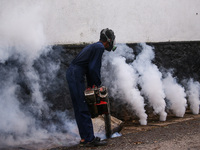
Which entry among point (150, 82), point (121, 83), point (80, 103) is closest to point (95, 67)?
point (80, 103)

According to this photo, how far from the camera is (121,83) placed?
6465 mm

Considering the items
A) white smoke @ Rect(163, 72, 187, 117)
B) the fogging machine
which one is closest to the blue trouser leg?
the fogging machine

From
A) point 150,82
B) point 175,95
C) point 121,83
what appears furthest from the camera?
point 175,95

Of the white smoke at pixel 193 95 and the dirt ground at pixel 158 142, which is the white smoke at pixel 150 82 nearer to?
the white smoke at pixel 193 95

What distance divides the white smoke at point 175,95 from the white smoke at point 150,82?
428 mm

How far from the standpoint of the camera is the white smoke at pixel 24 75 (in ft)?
16.9

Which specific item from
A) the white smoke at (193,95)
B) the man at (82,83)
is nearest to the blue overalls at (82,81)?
the man at (82,83)

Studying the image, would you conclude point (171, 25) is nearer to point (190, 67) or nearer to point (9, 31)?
point (190, 67)

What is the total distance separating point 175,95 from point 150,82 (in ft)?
3.21

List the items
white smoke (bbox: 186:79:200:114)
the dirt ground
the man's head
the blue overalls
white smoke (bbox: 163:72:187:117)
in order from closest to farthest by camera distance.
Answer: the dirt ground
the blue overalls
the man's head
white smoke (bbox: 163:72:187:117)
white smoke (bbox: 186:79:200:114)

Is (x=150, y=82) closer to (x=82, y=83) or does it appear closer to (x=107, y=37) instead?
(x=107, y=37)

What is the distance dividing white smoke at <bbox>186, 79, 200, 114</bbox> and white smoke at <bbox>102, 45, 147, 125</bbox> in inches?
75.9

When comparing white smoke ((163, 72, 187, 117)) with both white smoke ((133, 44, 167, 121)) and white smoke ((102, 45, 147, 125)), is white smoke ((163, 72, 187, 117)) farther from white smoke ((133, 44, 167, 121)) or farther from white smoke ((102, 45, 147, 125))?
white smoke ((102, 45, 147, 125))

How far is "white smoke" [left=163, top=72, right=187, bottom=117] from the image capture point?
7133 mm
